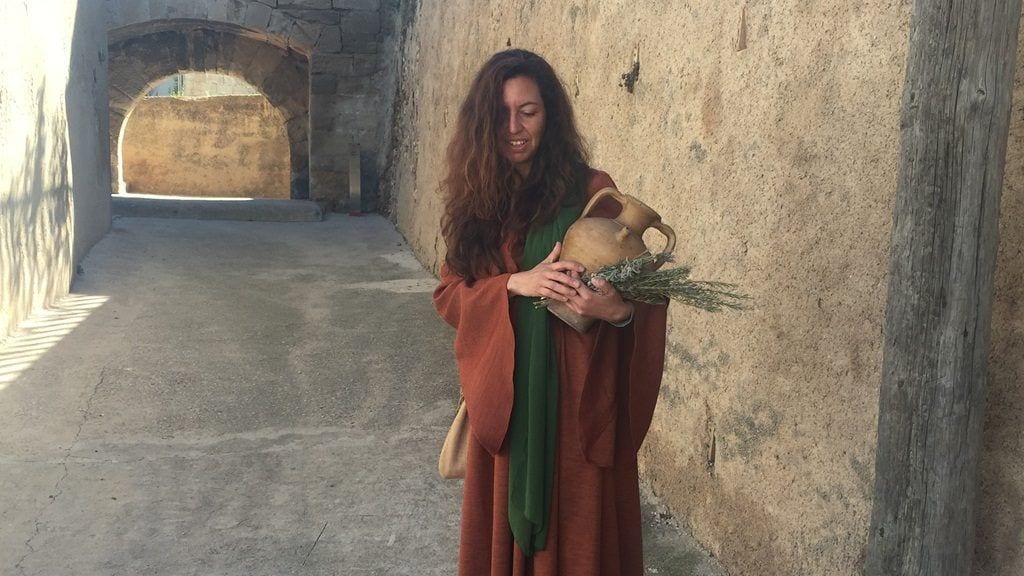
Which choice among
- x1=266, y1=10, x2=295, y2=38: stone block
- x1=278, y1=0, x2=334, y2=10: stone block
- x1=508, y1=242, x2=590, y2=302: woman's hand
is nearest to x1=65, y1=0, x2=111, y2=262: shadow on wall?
x1=266, y1=10, x2=295, y2=38: stone block

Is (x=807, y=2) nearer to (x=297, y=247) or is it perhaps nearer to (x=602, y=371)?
(x=602, y=371)

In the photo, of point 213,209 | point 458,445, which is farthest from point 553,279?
point 213,209

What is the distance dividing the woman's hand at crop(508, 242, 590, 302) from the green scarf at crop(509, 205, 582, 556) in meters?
0.07

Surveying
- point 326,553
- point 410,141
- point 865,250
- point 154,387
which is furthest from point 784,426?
point 410,141

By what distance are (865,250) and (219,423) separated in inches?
119

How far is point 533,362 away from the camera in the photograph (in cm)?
176

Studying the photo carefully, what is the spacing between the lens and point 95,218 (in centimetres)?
767

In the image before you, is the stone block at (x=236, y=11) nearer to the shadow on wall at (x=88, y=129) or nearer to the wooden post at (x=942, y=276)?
the shadow on wall at (x=88, y=129)

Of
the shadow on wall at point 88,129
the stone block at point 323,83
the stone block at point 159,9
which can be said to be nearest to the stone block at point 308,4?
the stone block at point 323,83

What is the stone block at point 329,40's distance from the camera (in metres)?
11.3

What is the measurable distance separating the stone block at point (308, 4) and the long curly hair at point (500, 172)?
395 inches

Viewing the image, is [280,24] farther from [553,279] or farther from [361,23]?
[553,279]

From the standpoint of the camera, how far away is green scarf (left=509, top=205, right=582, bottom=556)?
5.76 ft

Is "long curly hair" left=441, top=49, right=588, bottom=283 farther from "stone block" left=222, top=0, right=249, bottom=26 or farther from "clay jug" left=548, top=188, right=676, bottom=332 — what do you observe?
"stone block" left=222, top=0, right=249, bottom=26
